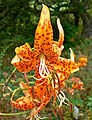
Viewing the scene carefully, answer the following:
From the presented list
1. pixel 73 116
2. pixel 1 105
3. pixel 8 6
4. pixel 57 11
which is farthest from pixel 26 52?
pixel 8 6

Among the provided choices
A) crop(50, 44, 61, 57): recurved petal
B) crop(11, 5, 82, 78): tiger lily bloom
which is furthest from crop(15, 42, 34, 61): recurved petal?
crop(50, 44, 61, 57): recurved petal

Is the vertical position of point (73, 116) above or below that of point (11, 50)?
below

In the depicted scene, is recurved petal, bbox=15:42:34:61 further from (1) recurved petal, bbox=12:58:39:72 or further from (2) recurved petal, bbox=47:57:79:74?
(2) recurved petal, bbox=47:57:79:74

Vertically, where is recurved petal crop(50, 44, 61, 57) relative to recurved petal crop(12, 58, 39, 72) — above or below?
above

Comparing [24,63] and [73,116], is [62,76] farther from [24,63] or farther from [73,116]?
[73,116]

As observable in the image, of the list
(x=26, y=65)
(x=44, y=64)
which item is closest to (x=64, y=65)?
(x=44, y=64)

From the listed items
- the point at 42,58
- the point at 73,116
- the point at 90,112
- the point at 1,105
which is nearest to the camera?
the point at 42,58
